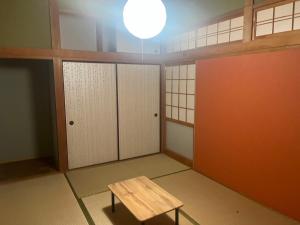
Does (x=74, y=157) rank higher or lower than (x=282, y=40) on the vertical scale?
lower

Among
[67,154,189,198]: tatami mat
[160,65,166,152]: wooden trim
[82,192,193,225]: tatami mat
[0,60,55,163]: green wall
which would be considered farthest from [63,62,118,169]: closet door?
[82,192,193,225]: tatami mat

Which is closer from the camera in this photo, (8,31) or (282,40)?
(282,40)

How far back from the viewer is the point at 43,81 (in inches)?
170

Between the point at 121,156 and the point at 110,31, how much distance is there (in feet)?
7.37

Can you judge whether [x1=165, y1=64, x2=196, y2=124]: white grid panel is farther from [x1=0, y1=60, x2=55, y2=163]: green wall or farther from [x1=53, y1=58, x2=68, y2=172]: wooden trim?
[x1=0, y1=60, x2=55, y2=163]: green wall

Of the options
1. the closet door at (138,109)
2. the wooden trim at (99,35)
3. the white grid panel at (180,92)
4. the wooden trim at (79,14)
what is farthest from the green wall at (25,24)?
the white grid panel at (180,92)

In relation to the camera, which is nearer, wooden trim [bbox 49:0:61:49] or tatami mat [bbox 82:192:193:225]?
tatami mat [bbox 82:192:193:225]

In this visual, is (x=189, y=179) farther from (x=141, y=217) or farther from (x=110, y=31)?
(x=110, y=31)

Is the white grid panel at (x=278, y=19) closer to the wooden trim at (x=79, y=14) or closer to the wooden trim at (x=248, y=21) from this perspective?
the wooden trim at (x=248, y=21)

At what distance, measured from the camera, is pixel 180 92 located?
4.02 m

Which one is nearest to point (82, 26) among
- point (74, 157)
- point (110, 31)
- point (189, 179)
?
point (110, 31)

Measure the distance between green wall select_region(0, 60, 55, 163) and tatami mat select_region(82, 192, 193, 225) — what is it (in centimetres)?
214

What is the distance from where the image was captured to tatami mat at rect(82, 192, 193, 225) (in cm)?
241

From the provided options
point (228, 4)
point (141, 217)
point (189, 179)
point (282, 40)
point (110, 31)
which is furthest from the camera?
point (110, 31)
